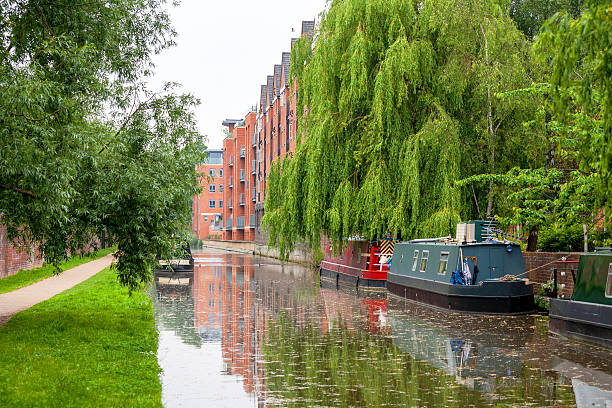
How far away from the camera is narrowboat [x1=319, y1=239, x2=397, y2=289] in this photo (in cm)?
2961

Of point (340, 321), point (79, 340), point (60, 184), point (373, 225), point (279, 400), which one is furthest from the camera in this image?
point (373, 225)

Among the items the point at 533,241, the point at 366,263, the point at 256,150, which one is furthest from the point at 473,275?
the point at 256,150

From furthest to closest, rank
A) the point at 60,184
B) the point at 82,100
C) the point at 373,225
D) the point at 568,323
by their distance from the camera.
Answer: the point at 373,225, the point at 568,323, the point at 82,100, the point at 60,184

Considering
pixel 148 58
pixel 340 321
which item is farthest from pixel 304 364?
pixel 148 58

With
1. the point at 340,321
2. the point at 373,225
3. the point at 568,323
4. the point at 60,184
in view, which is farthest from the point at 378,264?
the point at 60,184

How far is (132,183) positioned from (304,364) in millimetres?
5171

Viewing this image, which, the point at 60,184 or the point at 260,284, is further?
the point at 260,284

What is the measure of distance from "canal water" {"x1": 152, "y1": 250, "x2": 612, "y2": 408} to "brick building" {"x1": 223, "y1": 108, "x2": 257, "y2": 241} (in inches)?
2728

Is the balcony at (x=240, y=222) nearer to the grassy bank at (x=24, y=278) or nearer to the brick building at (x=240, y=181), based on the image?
the brick building at (x=240, y=181)

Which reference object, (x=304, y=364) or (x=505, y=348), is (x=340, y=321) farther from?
(x=304, y=364)

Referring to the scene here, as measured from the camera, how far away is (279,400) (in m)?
9.55

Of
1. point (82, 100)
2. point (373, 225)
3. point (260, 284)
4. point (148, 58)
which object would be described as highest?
point (148, 58)

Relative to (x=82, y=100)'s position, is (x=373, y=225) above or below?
below

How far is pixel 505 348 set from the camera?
571 inches
